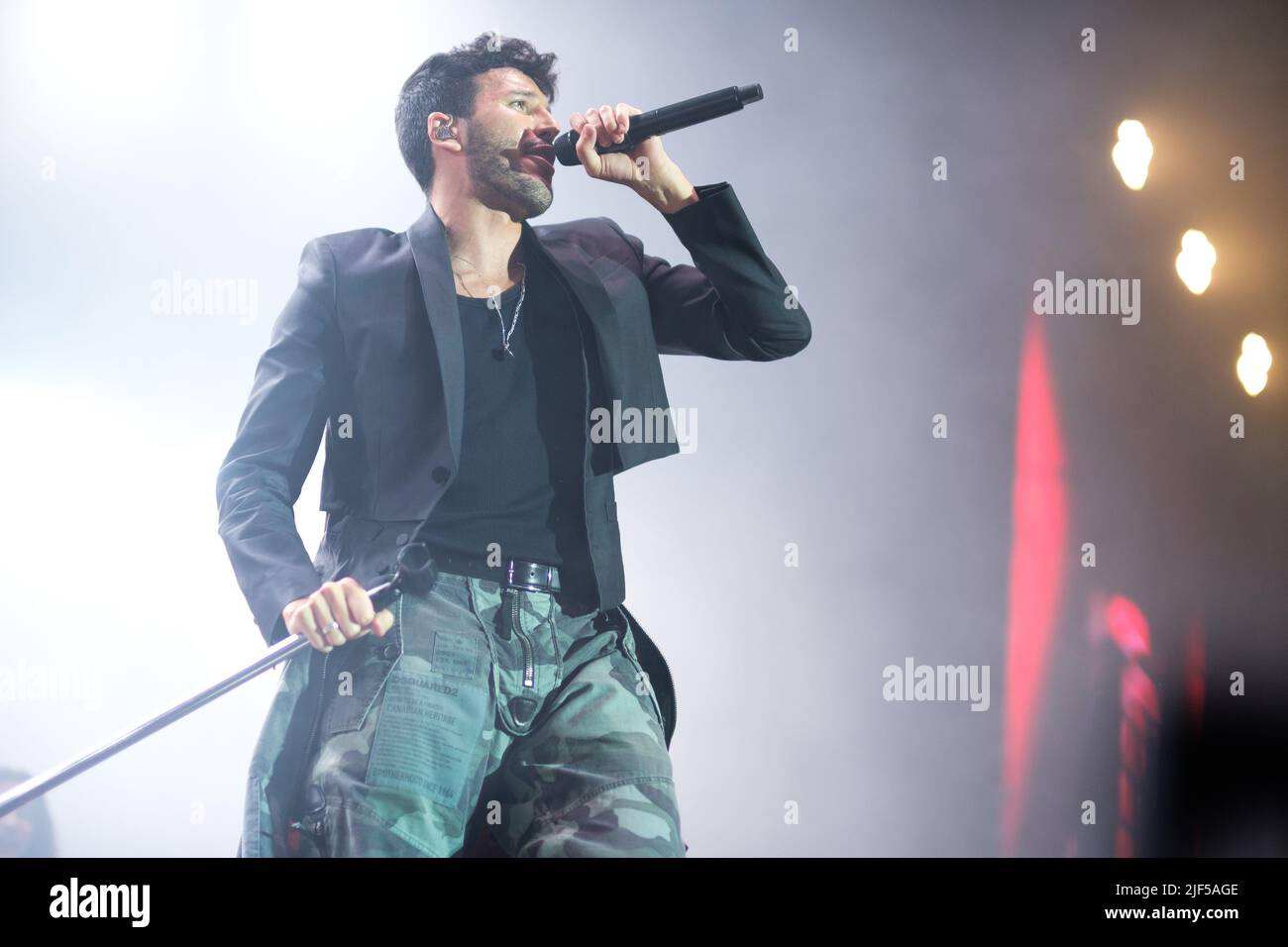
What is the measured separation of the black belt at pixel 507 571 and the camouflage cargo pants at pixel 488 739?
0.6 inches

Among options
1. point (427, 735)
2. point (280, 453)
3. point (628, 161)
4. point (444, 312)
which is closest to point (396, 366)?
point (444, 312)

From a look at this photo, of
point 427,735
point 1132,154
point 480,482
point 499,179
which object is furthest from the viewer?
point 1132,154

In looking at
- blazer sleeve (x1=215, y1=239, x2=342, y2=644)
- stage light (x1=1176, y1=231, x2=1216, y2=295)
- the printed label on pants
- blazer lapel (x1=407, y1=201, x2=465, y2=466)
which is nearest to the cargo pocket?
the printed label on pants

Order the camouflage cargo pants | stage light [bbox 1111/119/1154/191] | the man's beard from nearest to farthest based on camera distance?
the camouflage cargo pants < the man's beard < stage light [bbox 1111/119/1154/191]

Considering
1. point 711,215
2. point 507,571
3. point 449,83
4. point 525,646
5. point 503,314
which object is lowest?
point 525,646

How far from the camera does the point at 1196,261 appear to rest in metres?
2.48

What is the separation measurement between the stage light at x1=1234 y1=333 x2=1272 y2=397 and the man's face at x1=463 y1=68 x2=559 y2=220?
1.51 m

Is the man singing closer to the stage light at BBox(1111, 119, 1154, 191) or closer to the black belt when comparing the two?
the black belt

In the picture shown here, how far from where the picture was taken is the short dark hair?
2.23 meters

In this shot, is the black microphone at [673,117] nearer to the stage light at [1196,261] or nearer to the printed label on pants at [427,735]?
the printed label on pants at [427,735]

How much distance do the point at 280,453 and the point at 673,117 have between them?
88 cm

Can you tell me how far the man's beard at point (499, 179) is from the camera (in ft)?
7.08

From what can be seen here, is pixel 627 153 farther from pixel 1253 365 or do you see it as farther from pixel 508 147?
pixel 1253 365
